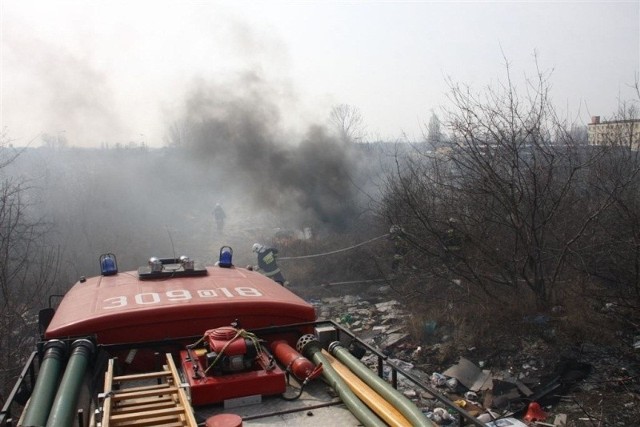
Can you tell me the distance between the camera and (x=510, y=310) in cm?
868

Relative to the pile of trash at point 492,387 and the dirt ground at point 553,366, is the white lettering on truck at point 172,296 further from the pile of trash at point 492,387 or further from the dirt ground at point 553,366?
the dirt ground at point 553,366

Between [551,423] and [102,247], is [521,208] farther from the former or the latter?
[102,247]

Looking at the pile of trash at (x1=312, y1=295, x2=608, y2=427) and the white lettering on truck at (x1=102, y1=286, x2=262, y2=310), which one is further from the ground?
the white lettering on truck at (x1=102, y1=286, x2=262, y2=310)

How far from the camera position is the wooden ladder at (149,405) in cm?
252

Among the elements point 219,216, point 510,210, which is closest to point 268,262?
point 510,210

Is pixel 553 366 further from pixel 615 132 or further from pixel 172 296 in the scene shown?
pixel 615 132

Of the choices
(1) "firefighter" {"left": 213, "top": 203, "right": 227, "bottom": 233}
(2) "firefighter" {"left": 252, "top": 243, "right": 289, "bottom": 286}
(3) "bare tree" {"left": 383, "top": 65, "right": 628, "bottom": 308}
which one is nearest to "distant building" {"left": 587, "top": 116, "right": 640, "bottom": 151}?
(3) "bare tree" {"left": 383, "top": 65, "right": 628, "bottom": 308}

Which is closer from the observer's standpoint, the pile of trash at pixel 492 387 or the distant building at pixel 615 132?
the pile of trash at pixel 492 387

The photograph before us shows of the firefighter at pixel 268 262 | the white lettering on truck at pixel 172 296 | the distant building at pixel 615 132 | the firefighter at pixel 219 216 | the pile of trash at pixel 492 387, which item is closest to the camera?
the white lettering on truck at pixel 172 296

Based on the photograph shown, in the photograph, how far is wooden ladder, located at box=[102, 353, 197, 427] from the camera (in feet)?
8.27

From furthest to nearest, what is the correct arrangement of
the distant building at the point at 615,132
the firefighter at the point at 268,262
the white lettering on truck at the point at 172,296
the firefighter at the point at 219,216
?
the firefighter at the point at 219,216
the distant building at the point at 615,132
the firefighter at the point at 268,262
the white lettering on truck at the point at 172,296

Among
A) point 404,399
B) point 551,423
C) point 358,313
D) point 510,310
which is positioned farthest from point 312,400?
point 358,313

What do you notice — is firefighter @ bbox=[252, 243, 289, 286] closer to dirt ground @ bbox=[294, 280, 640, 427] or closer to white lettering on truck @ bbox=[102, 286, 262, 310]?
dirt ground @ bbox=[294, 280, 640, 427]

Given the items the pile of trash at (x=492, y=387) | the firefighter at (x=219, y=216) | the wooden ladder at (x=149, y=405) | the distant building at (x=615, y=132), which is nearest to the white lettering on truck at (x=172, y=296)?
the wooden ladder at (x=149, y=405)
